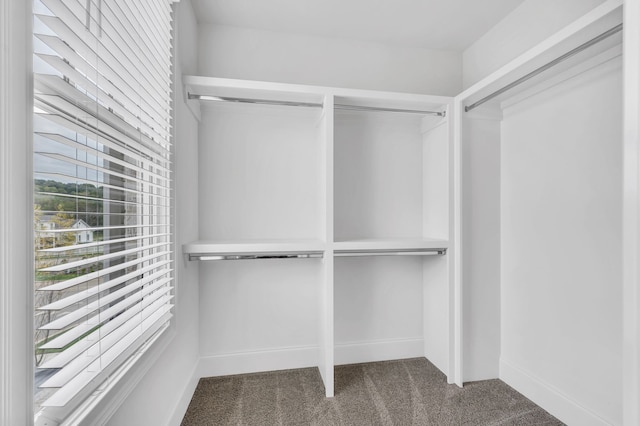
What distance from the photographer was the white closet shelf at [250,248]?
171 centimetres

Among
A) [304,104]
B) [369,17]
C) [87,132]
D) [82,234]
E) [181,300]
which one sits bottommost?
[181,300]

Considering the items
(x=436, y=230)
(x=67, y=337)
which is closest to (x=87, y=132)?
(x=67, y=337)

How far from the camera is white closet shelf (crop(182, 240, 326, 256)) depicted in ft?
5.60

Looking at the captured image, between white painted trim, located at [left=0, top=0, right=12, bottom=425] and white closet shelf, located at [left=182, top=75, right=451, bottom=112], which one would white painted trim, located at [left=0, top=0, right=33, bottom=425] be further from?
white closet shelf, located at [left=182, top=75, right=451, bottom=112]

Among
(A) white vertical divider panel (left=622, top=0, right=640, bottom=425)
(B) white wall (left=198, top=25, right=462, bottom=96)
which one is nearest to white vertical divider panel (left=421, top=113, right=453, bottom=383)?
(B) white wall (left=198, top=25, right=462, bottom=96)

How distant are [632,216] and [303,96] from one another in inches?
63.7

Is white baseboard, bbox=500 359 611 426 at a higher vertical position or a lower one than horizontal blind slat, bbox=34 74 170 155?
lower

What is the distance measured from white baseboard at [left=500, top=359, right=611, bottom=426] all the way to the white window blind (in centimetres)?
214

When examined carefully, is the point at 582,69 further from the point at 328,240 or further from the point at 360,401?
the point at 360,401

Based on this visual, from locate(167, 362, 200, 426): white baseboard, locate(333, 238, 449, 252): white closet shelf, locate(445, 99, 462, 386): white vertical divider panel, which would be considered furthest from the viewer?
locate(445, 99, 462, 386): white vertical divider panel

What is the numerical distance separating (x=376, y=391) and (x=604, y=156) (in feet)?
5.96

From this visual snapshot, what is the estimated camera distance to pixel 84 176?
2.86 feet

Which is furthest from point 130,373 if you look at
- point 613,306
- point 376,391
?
point 613,306

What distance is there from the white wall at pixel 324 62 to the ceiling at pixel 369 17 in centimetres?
6
